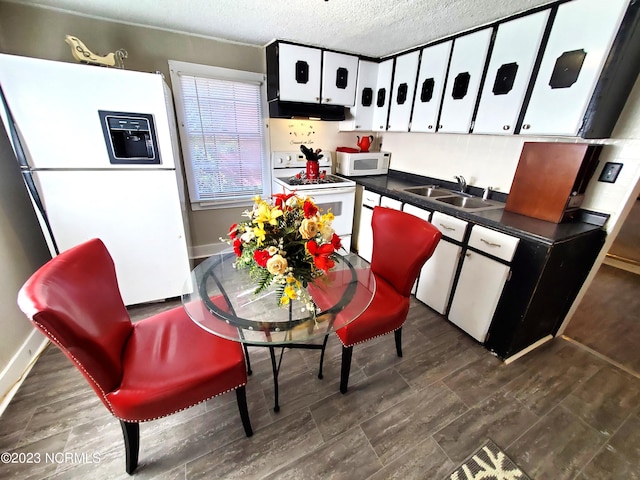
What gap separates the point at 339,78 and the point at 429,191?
4.96 ft

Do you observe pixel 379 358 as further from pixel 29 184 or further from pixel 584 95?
pixel 29 184

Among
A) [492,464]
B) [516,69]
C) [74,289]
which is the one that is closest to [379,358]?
[492,464]

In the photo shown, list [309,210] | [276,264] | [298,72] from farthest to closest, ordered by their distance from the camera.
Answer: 1. [298,72]
2. [309,210]
3. [276,264]

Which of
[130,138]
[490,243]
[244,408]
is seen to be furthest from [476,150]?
[130,138]

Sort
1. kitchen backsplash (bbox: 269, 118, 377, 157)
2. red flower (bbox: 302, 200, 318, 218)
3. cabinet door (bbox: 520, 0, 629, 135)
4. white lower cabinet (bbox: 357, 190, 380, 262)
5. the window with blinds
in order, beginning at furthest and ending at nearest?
kitchen backsplash (bbox: 269, 118, 377, 157)
white lower cabinet (bbox: 357, 190, 380, 262)
the window with blinds
cabinet door (bbox: 520, 0, 629, 135)
red flower (bbox: 302, 200, 318, 218)

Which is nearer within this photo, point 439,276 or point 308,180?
point 439,276

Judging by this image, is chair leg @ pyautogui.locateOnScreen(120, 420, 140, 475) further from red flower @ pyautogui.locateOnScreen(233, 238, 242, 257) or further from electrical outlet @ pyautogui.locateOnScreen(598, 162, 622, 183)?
electrical outlet @ pyautogui.locateOnScreen(598, 162, 622, 183)

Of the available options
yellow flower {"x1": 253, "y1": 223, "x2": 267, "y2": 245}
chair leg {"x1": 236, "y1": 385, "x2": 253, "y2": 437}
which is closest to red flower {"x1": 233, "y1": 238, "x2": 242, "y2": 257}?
yellow flower {"x1": 253, "y1": 223, "x2": 267, "y2": 245}

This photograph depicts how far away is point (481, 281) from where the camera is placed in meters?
1.81

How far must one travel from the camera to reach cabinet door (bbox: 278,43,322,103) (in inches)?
97.3

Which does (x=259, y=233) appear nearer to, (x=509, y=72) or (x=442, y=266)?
(x=442, y=266)

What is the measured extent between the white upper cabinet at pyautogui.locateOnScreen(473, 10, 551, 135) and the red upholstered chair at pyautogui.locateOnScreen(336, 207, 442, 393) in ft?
3.54

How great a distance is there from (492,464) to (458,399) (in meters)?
0.33

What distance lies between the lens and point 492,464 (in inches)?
48.1
